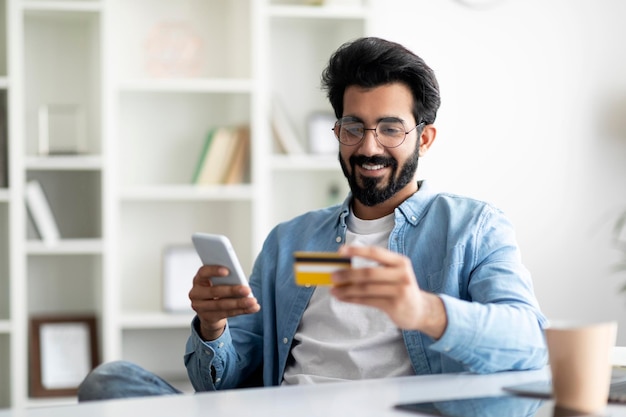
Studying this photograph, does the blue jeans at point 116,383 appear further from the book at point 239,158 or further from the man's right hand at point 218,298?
the book at point 239,158

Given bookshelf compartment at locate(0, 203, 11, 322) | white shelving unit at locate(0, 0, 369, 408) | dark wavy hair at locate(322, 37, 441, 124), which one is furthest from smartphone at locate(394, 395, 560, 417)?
bookshelf compartment at locate(0, 203, 11, 322)

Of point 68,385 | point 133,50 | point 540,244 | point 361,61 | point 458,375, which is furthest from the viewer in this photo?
point 540,244

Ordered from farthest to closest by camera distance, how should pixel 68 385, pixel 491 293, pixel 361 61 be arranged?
pixel 68 385, pixel 361 61, pixel 491 293

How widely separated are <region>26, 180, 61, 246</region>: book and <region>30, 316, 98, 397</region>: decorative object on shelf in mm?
325

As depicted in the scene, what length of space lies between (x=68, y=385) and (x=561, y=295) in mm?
1982

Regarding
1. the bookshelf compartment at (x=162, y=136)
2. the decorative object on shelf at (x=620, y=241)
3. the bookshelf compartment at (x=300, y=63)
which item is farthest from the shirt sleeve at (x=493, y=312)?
the decorative object on shelf at (x=620, y=241)

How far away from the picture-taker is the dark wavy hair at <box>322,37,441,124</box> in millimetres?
1988

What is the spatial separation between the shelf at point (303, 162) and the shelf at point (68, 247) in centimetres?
70

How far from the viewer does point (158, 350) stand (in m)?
3.70

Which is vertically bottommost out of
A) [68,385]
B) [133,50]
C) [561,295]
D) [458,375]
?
[68,385]

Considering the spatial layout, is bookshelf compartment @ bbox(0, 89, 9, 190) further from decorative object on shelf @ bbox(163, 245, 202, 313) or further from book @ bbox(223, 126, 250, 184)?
book @ bbox(223, 126, 250, 184)

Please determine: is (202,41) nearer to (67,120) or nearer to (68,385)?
(67,120)

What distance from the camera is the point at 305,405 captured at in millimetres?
1230

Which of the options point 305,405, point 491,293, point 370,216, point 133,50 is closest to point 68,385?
point 133,50
